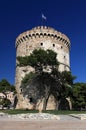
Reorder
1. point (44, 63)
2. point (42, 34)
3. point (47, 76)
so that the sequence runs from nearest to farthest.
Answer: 1. point (44, 63)
2. point (47, 76)
3. point (42, 34)

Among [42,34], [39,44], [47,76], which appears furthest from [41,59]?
[42,34]

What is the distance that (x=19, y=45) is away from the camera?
37906mm

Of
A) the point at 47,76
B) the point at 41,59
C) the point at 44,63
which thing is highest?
the point at 41,59

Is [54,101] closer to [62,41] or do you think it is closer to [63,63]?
[63,63]

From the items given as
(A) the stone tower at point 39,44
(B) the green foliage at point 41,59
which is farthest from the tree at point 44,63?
(A) the stone tower at point 39,44

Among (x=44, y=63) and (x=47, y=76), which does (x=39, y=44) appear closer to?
(x=47, y=76)

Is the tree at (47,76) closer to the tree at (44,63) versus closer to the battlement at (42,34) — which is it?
the tree at (44,63)

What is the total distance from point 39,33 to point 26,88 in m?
10.5

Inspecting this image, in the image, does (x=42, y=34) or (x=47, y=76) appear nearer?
(x=47, y=76)

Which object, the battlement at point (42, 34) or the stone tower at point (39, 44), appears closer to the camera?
the stone tower at point (39, 44)

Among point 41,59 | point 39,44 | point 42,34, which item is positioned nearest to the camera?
point 41,59

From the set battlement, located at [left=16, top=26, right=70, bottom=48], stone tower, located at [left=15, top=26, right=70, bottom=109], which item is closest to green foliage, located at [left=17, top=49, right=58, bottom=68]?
stone tower, located at [left=15, top=26, right=70, bottom=109]

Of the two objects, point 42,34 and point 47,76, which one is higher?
point 42,34

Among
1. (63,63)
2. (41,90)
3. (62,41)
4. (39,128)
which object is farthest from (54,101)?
(39,128)
